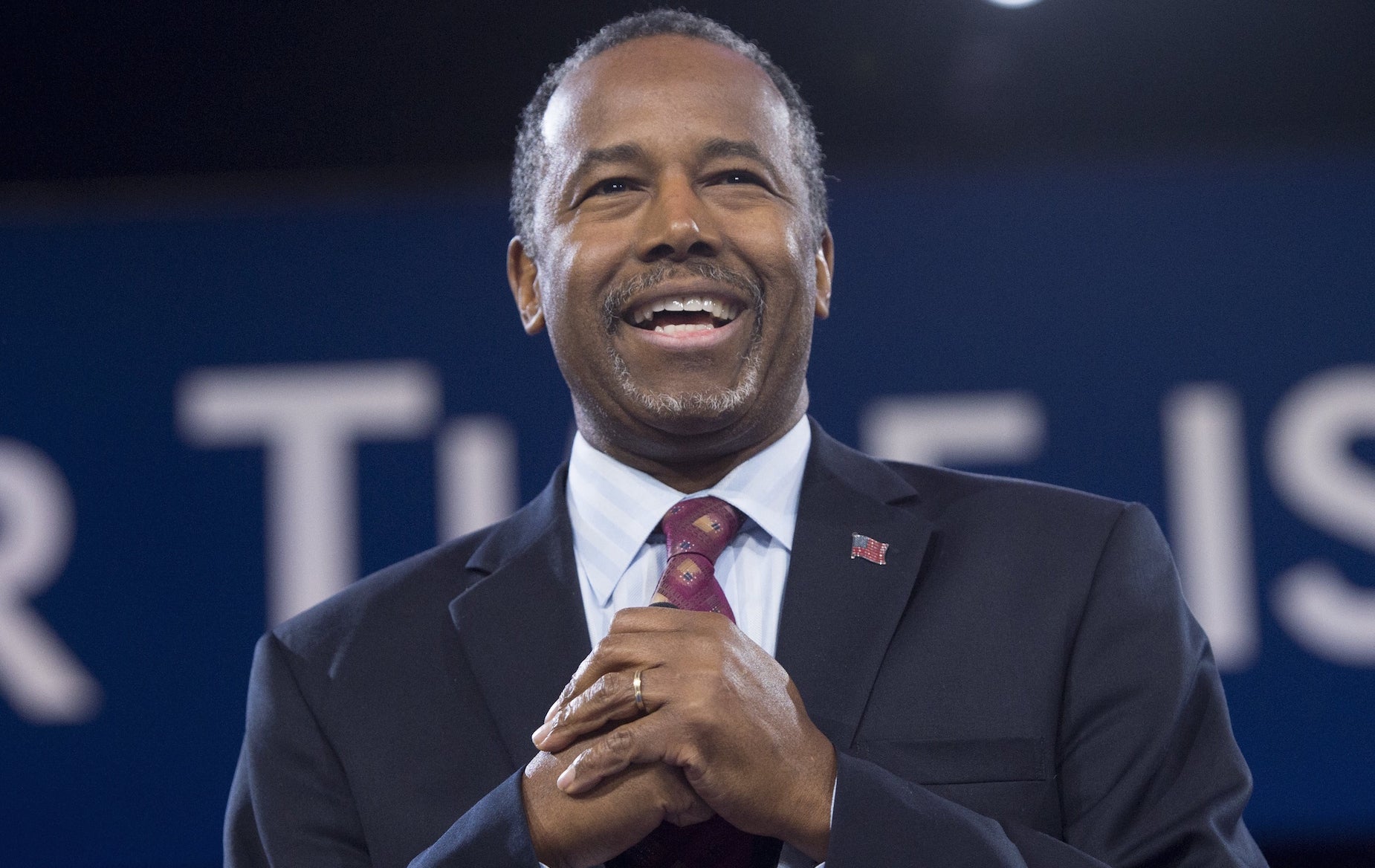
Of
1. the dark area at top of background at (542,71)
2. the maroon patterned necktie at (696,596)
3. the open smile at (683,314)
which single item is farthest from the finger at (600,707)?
A: the dark area at top of background at (542,71)

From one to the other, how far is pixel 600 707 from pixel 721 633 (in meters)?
0.14

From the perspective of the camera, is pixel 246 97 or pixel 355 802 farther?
pixel 246 97

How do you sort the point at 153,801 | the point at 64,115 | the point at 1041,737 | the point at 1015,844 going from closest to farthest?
the point at 1015,844 → the point at 1041,737 → the point at 153,801 → the point at 64,115

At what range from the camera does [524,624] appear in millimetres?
1797

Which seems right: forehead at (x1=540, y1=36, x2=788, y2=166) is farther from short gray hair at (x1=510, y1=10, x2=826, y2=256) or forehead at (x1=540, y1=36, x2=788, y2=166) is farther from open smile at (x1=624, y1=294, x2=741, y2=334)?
open smile at (x1=624, y1=294, x2=741, y2=334)

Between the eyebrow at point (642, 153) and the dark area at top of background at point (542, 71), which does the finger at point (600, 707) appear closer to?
the eyebrow at point (642, 153)

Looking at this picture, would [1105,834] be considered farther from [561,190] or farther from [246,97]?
[246,97]

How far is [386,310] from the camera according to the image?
3445 mm

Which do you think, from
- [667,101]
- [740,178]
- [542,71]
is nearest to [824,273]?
[740,178]

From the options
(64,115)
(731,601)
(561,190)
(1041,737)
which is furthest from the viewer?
(64,115)

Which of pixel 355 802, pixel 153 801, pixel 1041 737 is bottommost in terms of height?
pixel 153 801

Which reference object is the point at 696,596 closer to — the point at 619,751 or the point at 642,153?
the point at 619,751

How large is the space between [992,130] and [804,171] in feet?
5.51

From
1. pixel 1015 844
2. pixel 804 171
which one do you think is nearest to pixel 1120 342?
pixel 804 171
